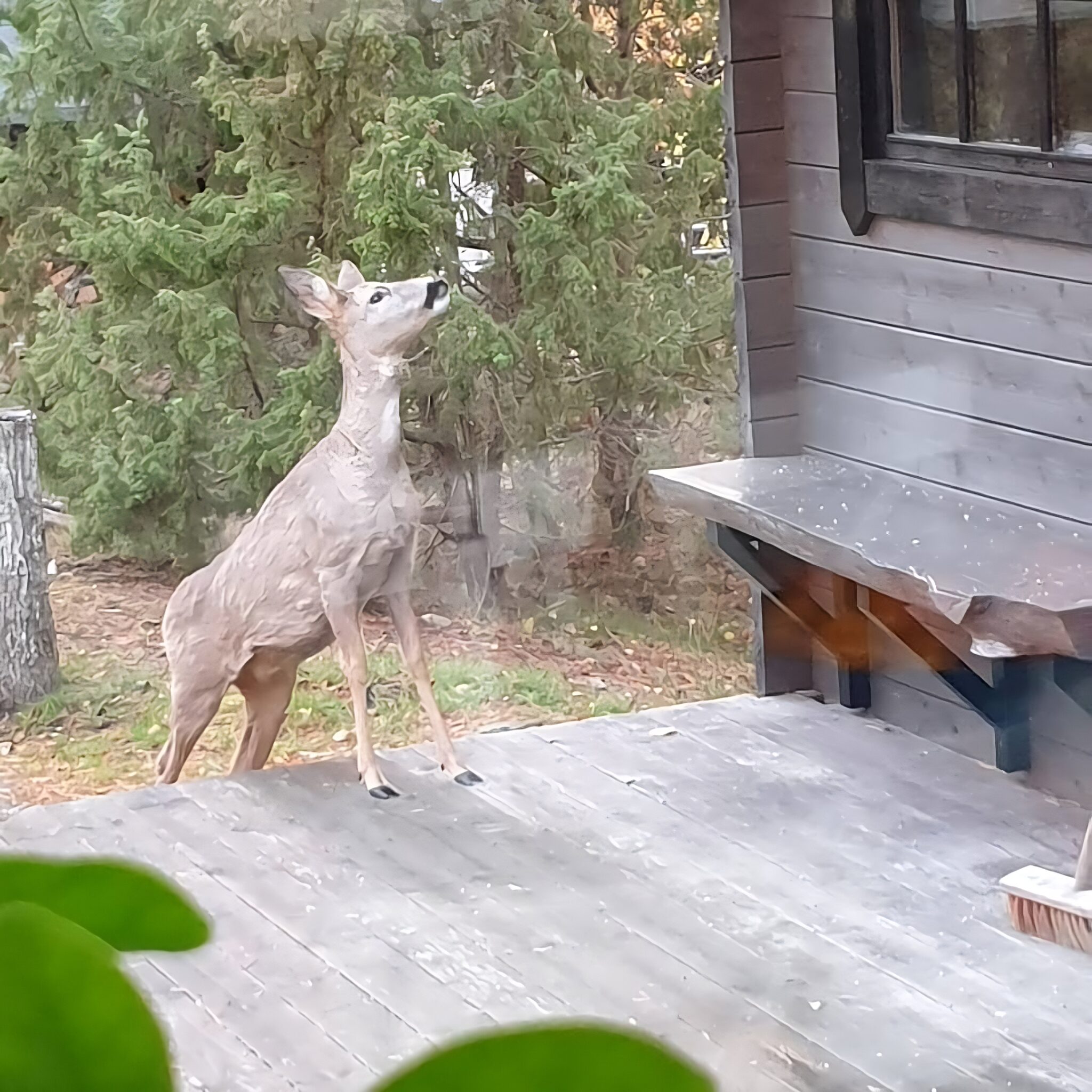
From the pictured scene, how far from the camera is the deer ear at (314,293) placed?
5.07 ft

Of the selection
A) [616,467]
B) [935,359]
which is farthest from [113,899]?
[935,359]

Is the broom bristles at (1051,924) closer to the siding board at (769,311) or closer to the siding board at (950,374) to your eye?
the siding board at (950,374)

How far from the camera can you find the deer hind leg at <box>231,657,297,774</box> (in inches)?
65.7

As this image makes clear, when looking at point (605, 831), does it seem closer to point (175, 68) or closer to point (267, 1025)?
point (267, 1025)

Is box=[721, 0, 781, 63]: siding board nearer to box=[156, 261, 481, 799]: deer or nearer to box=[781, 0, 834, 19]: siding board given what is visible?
box=[781, 0, 834, 19]: siding board

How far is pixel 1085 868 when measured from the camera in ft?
4.88

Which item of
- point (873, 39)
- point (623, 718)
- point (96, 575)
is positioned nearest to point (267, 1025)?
point (96, 575)

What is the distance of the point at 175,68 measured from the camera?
143 centimetres

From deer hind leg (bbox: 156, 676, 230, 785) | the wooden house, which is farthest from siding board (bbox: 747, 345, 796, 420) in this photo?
deer hind leg (bbox: 156, 676, 230, 785)

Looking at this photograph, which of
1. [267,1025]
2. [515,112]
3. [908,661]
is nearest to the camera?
[267,1025]

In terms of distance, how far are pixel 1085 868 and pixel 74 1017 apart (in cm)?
140

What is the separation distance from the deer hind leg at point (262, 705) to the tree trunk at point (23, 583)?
256 millimetres

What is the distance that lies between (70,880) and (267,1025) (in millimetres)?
1128

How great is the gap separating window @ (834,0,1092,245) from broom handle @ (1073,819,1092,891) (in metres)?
0.51
